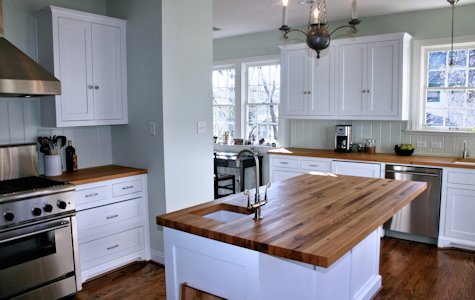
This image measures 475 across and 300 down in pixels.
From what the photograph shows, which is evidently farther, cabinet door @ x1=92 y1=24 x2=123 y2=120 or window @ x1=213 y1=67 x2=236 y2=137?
window @ x1=213 y1=67 x2=236 y2=137

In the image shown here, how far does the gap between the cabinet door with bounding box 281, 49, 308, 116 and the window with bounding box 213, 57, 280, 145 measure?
55 centimetres

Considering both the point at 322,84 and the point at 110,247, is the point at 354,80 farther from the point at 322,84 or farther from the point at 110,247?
the point at 110,247

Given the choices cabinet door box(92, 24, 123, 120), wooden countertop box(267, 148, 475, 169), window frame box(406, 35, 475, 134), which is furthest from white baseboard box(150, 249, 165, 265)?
window frame box(406, 35, 475, 134)

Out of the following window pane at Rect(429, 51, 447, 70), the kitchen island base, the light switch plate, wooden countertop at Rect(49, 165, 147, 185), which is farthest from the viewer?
window pane at Rect(429, 51, 447, 70)

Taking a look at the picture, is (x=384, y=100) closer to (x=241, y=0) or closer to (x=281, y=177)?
(x=281, y=177)

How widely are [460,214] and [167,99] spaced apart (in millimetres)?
3071

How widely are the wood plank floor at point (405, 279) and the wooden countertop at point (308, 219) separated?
925mm

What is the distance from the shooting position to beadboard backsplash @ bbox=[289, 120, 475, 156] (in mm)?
4334

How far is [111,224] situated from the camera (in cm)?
339

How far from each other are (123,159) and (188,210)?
74.1 inches

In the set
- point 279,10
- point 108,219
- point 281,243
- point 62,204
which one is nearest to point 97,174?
point 108,219

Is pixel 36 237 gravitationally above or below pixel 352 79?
below

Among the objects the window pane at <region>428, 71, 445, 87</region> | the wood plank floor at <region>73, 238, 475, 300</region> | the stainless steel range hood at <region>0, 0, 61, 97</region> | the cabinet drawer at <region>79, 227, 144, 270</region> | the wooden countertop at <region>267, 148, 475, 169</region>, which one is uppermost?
the window pane at <region>428, 71, 445, 87</region>

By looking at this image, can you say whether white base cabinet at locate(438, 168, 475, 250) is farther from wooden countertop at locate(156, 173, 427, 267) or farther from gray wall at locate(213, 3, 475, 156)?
wooden countertop at locate(156, 173, 427, 267)
